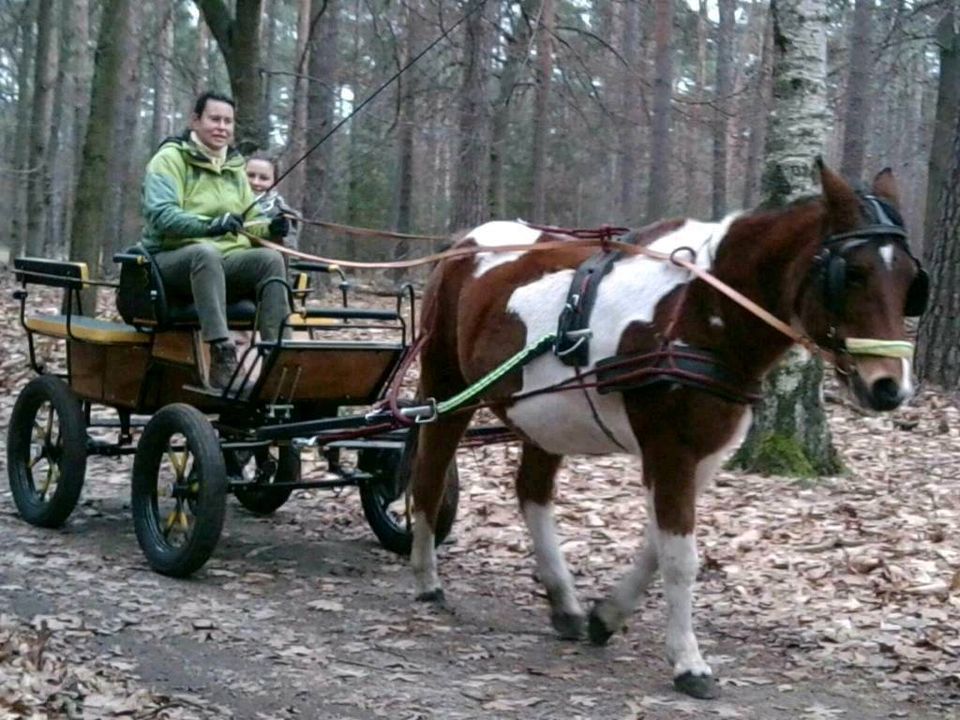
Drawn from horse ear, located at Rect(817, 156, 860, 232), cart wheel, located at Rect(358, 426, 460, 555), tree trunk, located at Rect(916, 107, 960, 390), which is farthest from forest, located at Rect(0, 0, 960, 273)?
horse ear, located at Rect(817, 156, 860, 232)

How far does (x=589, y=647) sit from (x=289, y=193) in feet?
65.0

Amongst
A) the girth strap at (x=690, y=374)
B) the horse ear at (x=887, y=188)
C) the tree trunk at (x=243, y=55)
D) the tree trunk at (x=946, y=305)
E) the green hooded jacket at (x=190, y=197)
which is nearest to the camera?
the horse ear at (x=887, y=188)

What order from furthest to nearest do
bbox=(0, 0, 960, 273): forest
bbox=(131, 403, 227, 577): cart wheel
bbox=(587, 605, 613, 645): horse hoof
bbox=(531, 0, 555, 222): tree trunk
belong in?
bbox=(531, 0, 555, 222): tree trunk < bbox=(0, 0, 960, 273): forest < bbox=(131, 403, 227, 577): cart wheel < bbox=(587, 605, 613, 645): horse hoof

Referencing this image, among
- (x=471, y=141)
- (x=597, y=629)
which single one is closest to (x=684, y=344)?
(x=597, y=629)

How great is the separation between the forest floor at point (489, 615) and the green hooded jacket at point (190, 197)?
1.72 meters

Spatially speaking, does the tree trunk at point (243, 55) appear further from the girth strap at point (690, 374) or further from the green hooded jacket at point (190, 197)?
the girth strap at point (690, 374)

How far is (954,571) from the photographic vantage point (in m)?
6.63

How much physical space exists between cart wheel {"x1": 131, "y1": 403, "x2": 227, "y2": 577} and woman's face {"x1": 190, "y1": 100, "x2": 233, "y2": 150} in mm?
1572

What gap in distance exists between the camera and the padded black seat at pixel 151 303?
6.96 m

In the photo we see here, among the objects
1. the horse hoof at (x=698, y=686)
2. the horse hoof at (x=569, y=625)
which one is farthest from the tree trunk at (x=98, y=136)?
the horse hoof at (x=698, y=686)

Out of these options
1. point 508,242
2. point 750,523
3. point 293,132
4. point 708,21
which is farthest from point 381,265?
point 708,21

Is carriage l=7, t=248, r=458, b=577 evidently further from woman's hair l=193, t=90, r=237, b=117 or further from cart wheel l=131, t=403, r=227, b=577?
woman's hair l=193, t=90, r=237, b=117

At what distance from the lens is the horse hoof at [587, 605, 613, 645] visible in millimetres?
5699

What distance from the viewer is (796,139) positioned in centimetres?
821
